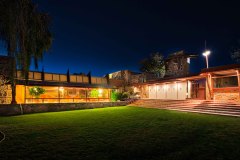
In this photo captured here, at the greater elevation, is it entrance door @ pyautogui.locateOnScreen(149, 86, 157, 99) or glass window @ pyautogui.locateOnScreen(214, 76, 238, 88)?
glass window @ pyautogui.locateOnScreen(214, 76, 238, 88)

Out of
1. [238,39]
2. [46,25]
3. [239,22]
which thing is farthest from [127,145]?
[239,22]

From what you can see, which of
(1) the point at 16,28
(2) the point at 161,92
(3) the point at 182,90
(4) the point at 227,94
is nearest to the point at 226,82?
(4) the point at 227,94

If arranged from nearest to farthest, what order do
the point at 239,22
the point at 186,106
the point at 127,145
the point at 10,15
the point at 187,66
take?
1. the point at 127,145
2. the point at 10,15
3. the point at 186,106
4. the point at 187,66
5. the point at 239,22

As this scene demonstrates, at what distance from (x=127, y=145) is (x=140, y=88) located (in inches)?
981

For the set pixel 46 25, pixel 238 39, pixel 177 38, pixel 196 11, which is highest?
pixel 196 11

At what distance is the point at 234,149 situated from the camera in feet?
15.5

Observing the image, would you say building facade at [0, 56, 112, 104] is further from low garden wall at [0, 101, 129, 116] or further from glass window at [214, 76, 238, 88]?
glass window at [214, 76, 238, 88]

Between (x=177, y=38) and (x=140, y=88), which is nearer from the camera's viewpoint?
(x=140, y=88)

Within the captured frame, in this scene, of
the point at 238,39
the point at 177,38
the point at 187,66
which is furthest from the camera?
the point at 177,38

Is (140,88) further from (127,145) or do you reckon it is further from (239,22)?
(239,22)

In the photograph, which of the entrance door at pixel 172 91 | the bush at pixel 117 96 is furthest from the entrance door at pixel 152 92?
the bush at pixel 117 96

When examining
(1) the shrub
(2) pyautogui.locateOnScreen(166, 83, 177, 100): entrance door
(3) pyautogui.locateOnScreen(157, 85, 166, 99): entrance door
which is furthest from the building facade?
(2) pyautogui.locateOnScreen(166, 83, 177, 100): entrance door

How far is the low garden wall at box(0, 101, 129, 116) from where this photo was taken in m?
14.5

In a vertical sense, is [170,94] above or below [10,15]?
below
